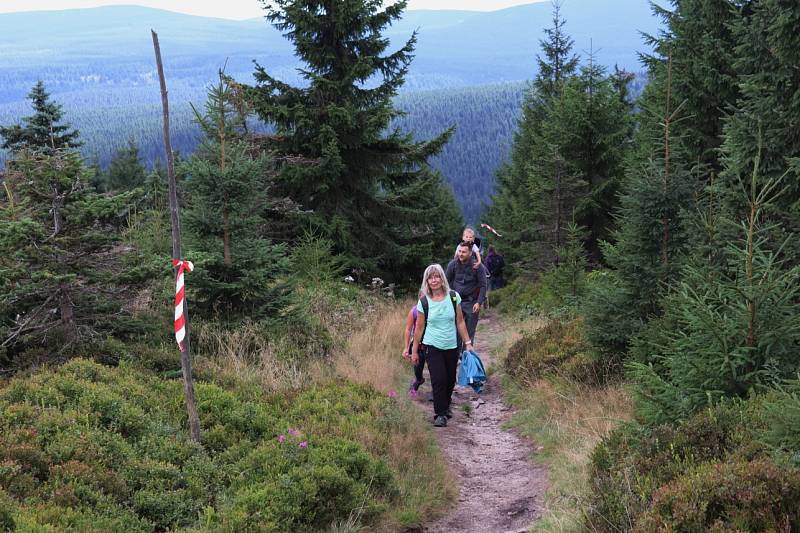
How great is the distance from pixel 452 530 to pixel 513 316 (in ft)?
41.7

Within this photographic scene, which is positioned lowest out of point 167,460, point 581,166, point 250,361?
point 250,361

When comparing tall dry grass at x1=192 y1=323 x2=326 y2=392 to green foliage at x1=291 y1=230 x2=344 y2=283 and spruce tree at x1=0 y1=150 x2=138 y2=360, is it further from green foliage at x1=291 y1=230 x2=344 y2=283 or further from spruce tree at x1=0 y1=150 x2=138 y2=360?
→ green foliage at x1=291 y1=230 x2=344 y2=283

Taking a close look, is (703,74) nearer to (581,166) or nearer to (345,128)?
(581,166)

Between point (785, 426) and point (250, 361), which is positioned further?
point (250, 361)

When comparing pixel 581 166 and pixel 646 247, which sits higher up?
→ pixel 581 166

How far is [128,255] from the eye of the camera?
7.62 m

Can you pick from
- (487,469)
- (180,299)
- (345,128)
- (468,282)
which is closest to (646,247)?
(468,282)

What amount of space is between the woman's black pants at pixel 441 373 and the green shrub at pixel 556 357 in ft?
5.71

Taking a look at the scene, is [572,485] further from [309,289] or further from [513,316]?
[513,316]

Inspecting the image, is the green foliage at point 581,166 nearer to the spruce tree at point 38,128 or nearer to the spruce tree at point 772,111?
the spruce tree at point 772,111

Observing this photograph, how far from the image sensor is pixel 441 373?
7.88 meters

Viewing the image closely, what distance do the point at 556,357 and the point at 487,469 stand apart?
297 cm

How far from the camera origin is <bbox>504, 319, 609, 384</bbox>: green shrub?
847 cm

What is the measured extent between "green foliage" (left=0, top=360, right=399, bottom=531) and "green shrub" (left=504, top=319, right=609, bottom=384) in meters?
3.19
